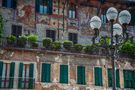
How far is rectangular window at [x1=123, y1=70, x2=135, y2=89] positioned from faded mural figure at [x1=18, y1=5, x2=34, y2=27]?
865 centimetres

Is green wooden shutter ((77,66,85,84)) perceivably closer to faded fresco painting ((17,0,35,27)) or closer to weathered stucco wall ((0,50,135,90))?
weathered stucco wall ((0,50,135,90))

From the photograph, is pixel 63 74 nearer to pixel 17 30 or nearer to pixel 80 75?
pixel 80 75

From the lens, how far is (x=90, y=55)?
71.4 feet

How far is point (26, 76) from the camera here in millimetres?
19547

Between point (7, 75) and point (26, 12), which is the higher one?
point (26, 12)

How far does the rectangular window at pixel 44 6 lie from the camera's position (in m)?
22.7

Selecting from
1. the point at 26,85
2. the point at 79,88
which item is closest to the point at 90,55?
the point at 79,88

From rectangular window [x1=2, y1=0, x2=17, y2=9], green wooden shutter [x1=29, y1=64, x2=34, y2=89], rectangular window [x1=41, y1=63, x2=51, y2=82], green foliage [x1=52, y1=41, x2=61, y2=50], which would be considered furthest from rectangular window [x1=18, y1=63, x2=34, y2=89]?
rectangular window [x1=2, y1=0, x2=17, y2=9]

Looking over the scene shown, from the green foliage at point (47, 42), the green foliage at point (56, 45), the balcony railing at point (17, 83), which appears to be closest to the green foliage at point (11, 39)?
the green foliage at point (47, 42)

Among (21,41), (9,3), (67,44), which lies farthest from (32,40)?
(9,3)

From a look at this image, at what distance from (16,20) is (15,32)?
0.97 m

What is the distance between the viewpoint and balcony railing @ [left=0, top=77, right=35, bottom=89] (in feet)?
61.4

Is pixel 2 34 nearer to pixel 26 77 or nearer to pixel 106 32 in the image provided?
pixel 26 77

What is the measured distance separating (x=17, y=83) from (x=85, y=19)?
8721mm
